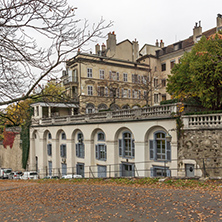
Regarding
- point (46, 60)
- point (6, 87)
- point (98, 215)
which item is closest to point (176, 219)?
point (98, 215)

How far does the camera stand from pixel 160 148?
62.8 ft

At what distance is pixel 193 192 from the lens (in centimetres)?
1025

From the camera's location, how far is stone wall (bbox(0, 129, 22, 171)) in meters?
40.2

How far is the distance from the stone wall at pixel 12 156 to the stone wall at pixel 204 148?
32412mm

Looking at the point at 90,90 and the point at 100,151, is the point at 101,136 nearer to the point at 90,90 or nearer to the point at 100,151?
the point at 100,151

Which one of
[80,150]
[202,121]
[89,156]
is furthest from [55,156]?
[202,121]

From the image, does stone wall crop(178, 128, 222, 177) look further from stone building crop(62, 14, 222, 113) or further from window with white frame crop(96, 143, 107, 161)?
stone building crop(62, 14, 222, 113)

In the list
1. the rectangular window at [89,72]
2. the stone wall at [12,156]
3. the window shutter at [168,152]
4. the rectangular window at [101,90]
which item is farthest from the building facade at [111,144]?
the stone wall at [12,156]

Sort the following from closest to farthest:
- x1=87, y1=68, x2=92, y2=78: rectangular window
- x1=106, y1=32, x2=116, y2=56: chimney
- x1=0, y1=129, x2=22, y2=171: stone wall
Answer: x1=87, y1=68, x2=92, y2=78: rectangular window < x1=106, y1=32, x2=116, y2=56: chimney < x1=0, y1=129, x2=22, y2=171: stone wall

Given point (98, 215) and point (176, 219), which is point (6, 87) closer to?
point (98, 215)

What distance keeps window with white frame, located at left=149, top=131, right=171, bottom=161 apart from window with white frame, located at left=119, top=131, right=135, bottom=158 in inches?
84.2

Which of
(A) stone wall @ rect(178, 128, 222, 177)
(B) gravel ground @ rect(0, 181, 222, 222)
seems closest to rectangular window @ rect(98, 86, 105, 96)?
(A) stone wall @ rect(178, 128, 222, 177)

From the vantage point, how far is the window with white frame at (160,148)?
18438 mm

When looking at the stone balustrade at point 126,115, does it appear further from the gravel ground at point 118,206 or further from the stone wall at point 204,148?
the gravel ground at point 118,206
